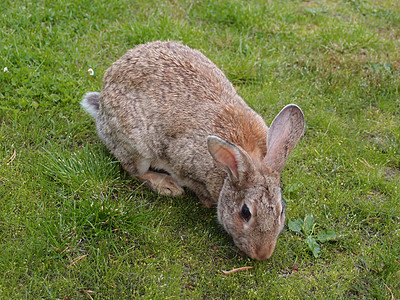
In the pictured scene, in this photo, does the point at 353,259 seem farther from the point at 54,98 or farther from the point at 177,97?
the point at 54,98

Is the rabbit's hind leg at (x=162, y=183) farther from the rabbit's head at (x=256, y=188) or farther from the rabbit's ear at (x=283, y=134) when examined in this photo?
the rabbit's ear at (x=283, y=134)


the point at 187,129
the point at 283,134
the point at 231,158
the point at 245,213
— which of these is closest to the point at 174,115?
the point at 187,129

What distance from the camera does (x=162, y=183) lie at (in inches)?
196

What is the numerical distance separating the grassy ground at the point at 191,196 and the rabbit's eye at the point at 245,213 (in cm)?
48

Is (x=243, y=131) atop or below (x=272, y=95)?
atop

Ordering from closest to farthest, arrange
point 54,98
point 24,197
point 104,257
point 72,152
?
1. point 104,257
2. point 24,197
3. point 72,152
4. point 54,98

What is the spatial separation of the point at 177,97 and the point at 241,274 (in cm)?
182

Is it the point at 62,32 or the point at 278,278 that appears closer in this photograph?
the point at 278,278

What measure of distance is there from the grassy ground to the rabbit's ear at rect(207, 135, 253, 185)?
791 mm

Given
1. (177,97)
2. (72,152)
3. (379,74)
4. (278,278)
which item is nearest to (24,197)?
(72,152)

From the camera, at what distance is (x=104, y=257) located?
4066 mm

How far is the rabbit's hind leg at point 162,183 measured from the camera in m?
4.85

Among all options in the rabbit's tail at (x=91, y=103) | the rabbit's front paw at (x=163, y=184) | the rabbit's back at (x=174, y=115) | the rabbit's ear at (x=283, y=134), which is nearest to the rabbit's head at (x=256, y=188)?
the rabbit's ear at (x=283, y=134)

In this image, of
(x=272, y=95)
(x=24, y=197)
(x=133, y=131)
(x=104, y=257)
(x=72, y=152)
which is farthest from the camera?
→ (x=272, y=95)
